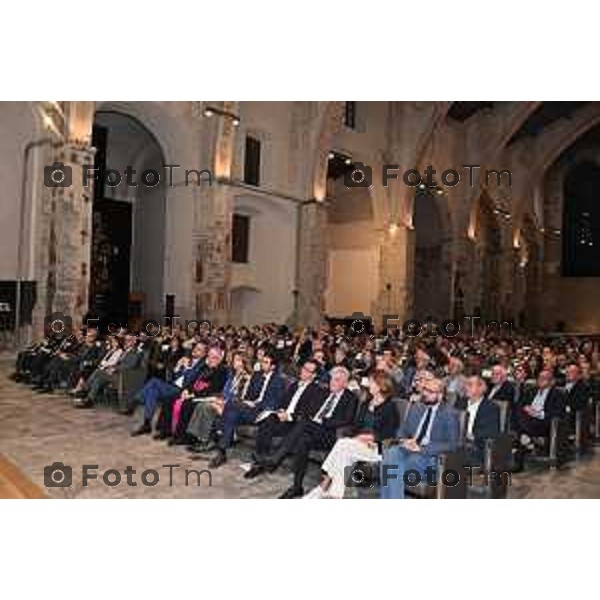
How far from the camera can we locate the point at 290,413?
6980 millimetres

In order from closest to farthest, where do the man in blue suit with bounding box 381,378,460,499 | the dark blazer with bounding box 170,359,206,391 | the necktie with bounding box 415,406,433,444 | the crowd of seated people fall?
the man in blue suit with bounding box 381,378,460,499
the crowd of seated people
the necktie with bounding box 415,406,433,444
the dark blazer with bounding box 170,359,206,391

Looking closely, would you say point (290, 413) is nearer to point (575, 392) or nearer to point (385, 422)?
point (385, 422)

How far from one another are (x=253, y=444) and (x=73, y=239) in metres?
8.93

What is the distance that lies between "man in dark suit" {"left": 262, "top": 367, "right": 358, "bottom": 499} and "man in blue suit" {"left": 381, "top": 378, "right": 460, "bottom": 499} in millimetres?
630

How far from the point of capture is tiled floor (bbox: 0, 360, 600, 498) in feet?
19.2

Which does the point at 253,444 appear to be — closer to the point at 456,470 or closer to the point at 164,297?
the point at 456,470

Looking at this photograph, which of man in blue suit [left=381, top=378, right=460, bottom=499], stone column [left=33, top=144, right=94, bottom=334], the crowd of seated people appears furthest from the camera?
stone column [left=33, top=144, right=94, bottom=334]

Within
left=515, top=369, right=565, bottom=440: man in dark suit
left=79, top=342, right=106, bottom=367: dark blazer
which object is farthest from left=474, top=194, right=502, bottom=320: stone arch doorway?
left=515, top=369, right=565, bottom=440: man in dark suit

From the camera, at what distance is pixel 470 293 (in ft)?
91.2

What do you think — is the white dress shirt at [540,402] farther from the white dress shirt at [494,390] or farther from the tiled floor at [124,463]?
the tiled floor at [124,463]

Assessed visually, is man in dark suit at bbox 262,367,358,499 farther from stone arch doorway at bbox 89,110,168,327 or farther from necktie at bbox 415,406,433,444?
stone arch doorway at bbox 89,110,168,327

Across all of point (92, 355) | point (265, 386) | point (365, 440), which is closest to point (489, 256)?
point (92, 355)

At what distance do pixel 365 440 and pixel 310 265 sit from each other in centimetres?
1484
